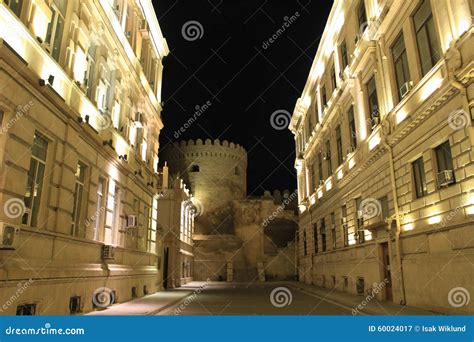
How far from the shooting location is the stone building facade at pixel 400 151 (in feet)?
33.5

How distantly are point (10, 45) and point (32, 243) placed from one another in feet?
14.7

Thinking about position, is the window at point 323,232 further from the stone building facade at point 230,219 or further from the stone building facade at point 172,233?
the stone building facade at point 172,233

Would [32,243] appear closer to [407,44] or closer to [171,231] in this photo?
[407,44]

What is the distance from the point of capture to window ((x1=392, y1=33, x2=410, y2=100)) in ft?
46.1

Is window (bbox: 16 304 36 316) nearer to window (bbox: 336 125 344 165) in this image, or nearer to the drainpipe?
the drainpipe

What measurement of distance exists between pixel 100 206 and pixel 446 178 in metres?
11.5

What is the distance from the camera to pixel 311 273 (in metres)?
29.4

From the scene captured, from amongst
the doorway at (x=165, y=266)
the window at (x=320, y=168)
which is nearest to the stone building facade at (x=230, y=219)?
the window at (x=320, y=168)

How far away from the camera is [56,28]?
1074 centimetres

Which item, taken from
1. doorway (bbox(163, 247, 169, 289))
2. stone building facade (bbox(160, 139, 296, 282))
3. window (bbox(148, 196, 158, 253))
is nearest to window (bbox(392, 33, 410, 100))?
window (bbox(148, 196, 158, 253))

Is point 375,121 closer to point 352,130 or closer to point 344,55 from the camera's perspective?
point 352,130

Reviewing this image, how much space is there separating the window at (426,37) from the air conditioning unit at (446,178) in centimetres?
363

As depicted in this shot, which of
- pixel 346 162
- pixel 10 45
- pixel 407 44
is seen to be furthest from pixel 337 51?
pixel 10 45

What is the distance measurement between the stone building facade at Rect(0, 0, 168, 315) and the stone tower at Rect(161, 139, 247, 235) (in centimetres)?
3083
